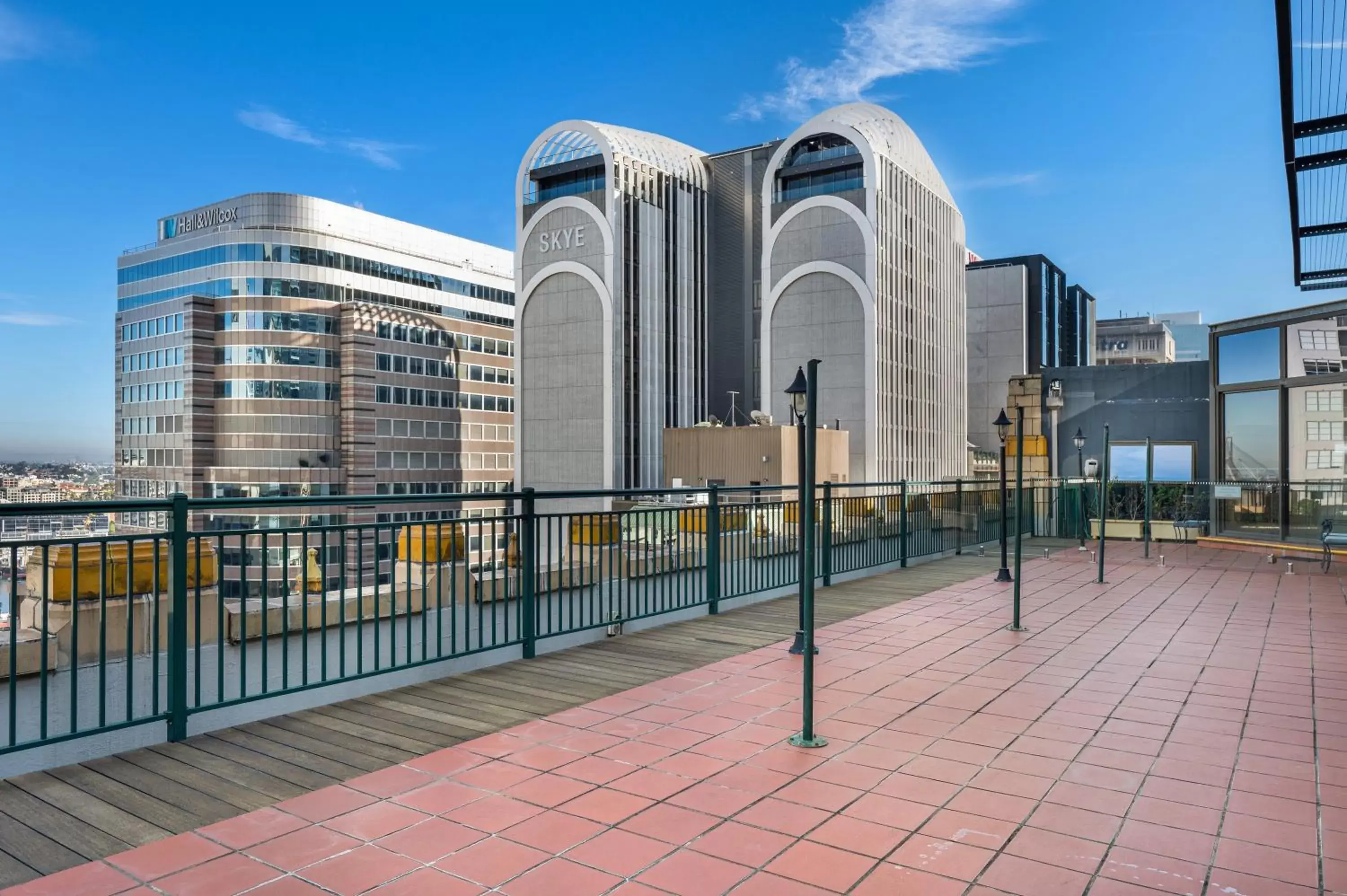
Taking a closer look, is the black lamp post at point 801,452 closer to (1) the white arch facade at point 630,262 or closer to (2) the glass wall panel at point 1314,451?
(2) the glass wall panel at point 1314,451

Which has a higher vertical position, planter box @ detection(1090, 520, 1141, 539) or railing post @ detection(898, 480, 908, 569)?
railing post @ detection(898, 480, 908, 569)

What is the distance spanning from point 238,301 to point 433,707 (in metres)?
73.6

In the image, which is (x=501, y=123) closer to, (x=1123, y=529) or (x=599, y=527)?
(x=1123, y=529)

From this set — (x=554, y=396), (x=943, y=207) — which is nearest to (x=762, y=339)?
(x=554, y=396)

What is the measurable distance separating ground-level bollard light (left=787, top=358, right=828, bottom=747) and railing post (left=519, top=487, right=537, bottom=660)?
2065mm

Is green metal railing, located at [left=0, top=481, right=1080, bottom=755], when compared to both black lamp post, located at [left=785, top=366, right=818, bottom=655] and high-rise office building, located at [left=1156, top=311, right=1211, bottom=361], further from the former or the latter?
high-rise office building, located at [left=1156, top=311, right=1211, bottom=361]

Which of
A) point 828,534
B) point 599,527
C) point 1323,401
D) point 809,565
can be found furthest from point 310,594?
point 1323,401

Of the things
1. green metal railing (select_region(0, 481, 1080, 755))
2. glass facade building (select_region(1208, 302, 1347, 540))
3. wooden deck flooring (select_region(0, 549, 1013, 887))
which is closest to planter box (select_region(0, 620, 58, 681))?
green metal railing (select_region(0, 481, 1080, 755))

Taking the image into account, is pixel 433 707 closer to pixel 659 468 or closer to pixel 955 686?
pixel 955 686

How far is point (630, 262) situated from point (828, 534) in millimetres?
46959

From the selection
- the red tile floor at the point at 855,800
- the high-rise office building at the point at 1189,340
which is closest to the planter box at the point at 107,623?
the red tile floor at the point at 855,800

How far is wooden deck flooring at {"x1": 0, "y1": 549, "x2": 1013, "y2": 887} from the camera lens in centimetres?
329

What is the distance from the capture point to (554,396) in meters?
56.9

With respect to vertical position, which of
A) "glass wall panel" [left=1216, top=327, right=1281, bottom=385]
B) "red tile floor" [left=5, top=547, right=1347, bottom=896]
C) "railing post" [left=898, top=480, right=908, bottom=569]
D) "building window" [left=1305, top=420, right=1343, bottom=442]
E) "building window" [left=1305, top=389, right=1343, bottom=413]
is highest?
"glass wall panel" [left=1216, top=327, right=1281, bottom=385]
